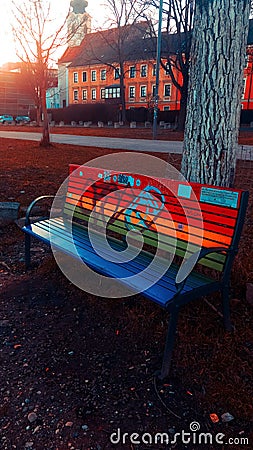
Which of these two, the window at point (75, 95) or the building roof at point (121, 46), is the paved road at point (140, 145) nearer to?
the building roof at point (121, 46)

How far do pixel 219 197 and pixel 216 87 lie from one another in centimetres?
97

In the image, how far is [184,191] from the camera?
9.71 ft

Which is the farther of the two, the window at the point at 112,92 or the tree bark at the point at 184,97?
the window at the point at 112,92

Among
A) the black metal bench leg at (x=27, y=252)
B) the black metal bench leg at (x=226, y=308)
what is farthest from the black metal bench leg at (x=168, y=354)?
the black metal bench leg at (x=27, y=252)

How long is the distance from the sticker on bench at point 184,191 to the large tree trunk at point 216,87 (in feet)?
1.26

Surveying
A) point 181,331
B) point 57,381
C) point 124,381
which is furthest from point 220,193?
point 57,381

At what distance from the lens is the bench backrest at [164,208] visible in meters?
2.61

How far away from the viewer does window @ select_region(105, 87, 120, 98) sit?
54919 mm

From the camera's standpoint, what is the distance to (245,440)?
1.89m

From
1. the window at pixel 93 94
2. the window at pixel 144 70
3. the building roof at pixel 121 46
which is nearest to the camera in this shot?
the building roof at pixel 121 46

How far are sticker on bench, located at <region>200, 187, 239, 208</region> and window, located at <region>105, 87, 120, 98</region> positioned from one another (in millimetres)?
55427

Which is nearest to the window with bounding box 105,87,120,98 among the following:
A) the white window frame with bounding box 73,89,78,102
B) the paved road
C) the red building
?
the red building

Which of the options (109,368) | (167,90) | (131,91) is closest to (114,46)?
(131,91)

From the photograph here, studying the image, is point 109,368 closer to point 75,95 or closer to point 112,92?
point 112,92
